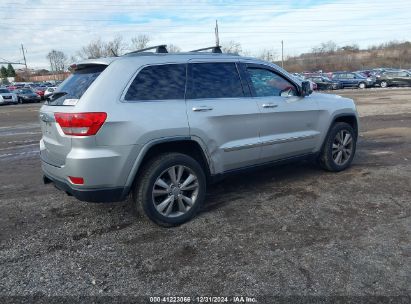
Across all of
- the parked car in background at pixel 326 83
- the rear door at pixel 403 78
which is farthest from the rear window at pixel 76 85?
the rear door at pixel 403 78

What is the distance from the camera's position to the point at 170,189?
4.05m

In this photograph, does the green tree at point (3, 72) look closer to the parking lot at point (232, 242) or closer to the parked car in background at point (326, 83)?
the parked car in background at point (326, 83)

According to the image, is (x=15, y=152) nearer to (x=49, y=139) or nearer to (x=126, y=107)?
(x=49, y=139)

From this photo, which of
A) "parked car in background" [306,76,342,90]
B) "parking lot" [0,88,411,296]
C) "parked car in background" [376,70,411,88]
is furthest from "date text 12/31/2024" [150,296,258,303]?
"parked car in background" [376,70,411,88]

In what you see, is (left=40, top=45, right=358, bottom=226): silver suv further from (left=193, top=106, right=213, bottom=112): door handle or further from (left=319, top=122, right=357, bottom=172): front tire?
(left=319, top=122, right=357, bottom=172): front tire

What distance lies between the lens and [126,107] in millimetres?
3684

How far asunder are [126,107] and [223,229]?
1626 mm

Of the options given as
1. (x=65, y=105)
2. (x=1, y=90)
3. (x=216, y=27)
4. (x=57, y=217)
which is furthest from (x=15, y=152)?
(x=216, y=27)

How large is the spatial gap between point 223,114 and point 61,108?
173cm

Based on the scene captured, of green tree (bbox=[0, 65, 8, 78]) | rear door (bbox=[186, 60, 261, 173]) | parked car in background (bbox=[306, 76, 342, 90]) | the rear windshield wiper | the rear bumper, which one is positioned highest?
green tree (bbox=[0, 65, 8, 78])

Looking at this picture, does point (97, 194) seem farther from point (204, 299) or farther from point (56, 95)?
point (204, 299)

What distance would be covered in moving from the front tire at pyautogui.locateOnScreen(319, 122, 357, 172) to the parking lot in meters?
0.20

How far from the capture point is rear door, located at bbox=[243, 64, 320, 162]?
4.79 metres

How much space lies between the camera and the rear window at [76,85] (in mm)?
3838
